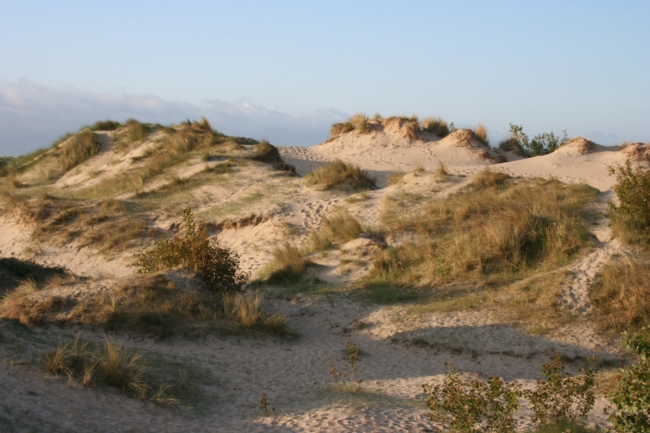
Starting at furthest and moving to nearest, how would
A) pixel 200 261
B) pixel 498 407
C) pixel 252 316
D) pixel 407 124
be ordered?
pixel 407 124 < pixel 200 261 < pixel 252 316 < pixel 498 407

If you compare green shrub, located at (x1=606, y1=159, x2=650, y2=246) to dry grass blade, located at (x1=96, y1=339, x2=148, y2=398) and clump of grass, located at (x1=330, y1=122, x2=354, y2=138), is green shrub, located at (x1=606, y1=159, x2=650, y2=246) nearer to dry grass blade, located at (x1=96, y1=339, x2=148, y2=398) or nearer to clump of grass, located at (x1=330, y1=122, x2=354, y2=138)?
dry grass blade, located at (x1=96, y1=339, x2=148, y2=398)

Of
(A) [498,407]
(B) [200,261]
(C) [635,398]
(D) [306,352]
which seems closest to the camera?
(C) [635,398]

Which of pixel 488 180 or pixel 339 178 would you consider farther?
pixel 339 178

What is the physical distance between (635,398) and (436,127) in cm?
2360

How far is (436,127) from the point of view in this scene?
27406 millimetres

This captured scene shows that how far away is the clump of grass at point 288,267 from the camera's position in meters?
12.5

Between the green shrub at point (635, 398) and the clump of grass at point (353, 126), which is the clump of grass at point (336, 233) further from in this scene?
the clump of grass at point (353, 126)

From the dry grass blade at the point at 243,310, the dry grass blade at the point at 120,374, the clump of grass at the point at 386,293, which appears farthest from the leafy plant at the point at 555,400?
the clump of grass at the point at 386,293

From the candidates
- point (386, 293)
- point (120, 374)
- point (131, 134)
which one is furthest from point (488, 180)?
point (131, 134)

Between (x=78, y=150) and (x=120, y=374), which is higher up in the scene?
(x=78, y=150)

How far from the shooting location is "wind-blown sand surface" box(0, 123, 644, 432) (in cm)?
573

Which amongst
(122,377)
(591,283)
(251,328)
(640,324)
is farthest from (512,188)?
(122,377)

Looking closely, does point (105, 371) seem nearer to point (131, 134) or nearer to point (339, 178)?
point (339, 178)

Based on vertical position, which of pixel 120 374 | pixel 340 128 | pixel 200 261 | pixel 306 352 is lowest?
pixel 306 352
